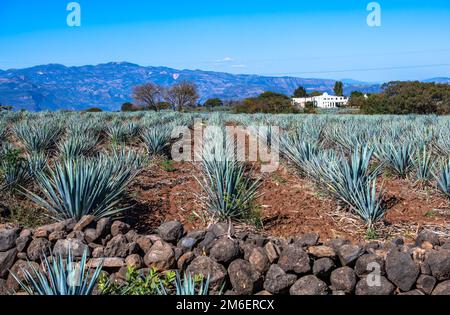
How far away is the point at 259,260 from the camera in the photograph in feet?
9.10

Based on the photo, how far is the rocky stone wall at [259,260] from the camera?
2.67 meters

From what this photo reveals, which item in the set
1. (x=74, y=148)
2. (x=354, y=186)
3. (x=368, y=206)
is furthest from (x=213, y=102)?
(x=368, y=206)

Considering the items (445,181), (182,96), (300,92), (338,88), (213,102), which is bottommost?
(445,181)

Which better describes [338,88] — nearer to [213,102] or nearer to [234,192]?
[213,102]

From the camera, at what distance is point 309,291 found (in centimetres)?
260

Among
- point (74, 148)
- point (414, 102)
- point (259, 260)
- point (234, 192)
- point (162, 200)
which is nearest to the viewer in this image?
point (259, 260)

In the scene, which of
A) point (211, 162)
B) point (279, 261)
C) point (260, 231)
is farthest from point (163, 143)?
point (279, 261)

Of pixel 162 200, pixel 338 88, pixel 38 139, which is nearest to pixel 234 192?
pixel 162 200

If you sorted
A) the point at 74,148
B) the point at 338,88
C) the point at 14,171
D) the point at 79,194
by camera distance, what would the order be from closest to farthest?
the point at 79,194 < the point at 14,171 < the point at 74,148 < the point at 338,88

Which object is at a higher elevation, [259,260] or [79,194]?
[79,194]

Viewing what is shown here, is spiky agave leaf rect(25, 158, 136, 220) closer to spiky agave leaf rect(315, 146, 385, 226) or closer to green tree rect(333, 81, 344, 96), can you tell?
Result: spiky agave leaf rect(315, 146, 385, 226)

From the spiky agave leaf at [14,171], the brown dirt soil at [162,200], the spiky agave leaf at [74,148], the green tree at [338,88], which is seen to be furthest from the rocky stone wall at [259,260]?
the green tree at [338,88]

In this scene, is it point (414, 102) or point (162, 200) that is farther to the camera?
point (414, 102)
